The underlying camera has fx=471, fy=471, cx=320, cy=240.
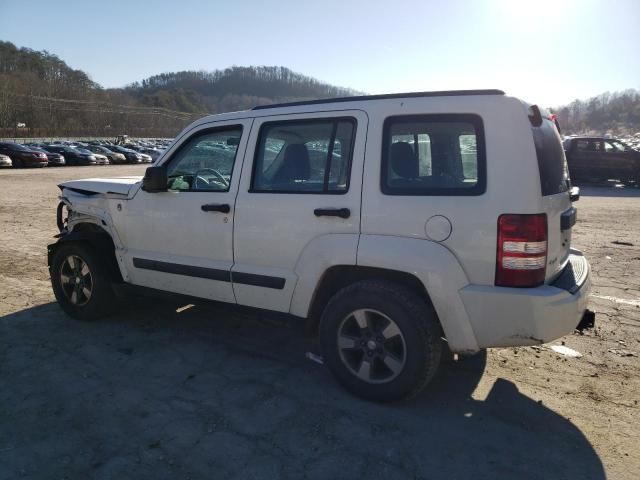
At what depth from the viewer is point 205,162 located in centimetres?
404

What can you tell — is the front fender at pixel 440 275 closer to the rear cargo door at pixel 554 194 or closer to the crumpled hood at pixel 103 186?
the rear cargo door at pixel 554 194

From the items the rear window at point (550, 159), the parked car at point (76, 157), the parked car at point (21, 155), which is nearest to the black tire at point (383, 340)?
the rear window at point (550, 159)

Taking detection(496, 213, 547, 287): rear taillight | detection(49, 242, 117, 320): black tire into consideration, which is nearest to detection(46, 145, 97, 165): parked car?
detection(49, 242, 117, 320): black tire

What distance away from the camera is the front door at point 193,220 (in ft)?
12.1

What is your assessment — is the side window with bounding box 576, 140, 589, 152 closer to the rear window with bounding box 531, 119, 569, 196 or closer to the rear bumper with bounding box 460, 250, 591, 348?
the rear window with bounding box 531, 119, 569, 196

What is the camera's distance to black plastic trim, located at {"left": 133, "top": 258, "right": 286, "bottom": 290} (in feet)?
11.4

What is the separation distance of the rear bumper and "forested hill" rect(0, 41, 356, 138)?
65536mm

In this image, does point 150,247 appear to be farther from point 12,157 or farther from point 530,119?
point 12,157

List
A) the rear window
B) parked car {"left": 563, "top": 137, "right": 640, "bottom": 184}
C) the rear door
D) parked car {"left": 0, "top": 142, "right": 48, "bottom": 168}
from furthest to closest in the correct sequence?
parked car {"left": 0, "top": 142, "right": 48, "bottom": 168}
parked car {"left": 563, "top": 137, "right": 640, "bottom": 184}
the rear door
the rear window

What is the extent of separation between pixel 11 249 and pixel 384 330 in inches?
283

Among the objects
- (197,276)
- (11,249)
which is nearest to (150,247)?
(197,276)

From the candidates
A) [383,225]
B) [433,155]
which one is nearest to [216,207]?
[383,225]

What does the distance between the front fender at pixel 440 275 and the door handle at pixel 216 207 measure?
129cm

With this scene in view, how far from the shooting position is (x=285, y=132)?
354 cm
